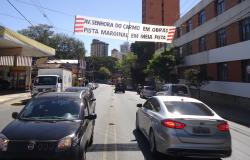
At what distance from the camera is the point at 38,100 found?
8484 mm

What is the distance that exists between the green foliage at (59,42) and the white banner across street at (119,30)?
78.5 meters

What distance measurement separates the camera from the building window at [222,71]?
31828 mm

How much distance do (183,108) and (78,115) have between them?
2826 mm

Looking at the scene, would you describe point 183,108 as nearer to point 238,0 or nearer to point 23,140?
point 23,140

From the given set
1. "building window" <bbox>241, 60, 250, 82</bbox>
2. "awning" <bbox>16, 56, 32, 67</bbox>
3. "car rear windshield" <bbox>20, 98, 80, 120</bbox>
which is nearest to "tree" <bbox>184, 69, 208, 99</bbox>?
"building window" <bbox>241, 60, 250, 82</bbox>

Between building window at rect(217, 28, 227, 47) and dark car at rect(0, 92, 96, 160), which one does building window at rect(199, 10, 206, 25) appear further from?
dark car at rect(0, 92, 96, 160)

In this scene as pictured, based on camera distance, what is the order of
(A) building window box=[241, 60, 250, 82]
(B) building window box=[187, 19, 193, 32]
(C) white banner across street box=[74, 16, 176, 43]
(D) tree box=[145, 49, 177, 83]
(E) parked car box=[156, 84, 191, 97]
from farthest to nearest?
(B) building window box=[187, 19, 193, 32]
(D) tree box=[145, 49, 177, 83]
(A) building window box=[241, 60, 250, 82]
(E) parked car box=[156, 84, 191, 97]
(C) white banner across street box=[74, 16, 176, 43]

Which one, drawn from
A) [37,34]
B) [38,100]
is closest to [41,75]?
[38,100]

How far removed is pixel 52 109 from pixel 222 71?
2718 cm

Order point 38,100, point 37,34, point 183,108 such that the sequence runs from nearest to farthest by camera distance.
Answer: point 38,100 → point 183,108 → point 37,34

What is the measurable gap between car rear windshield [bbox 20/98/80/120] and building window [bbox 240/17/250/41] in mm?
21605

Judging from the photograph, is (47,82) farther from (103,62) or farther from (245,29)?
(103,62)

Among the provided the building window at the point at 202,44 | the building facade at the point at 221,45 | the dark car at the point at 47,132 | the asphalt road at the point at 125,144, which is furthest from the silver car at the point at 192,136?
the building window at the point at 202,44

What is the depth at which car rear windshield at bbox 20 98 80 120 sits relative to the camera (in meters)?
7.83
